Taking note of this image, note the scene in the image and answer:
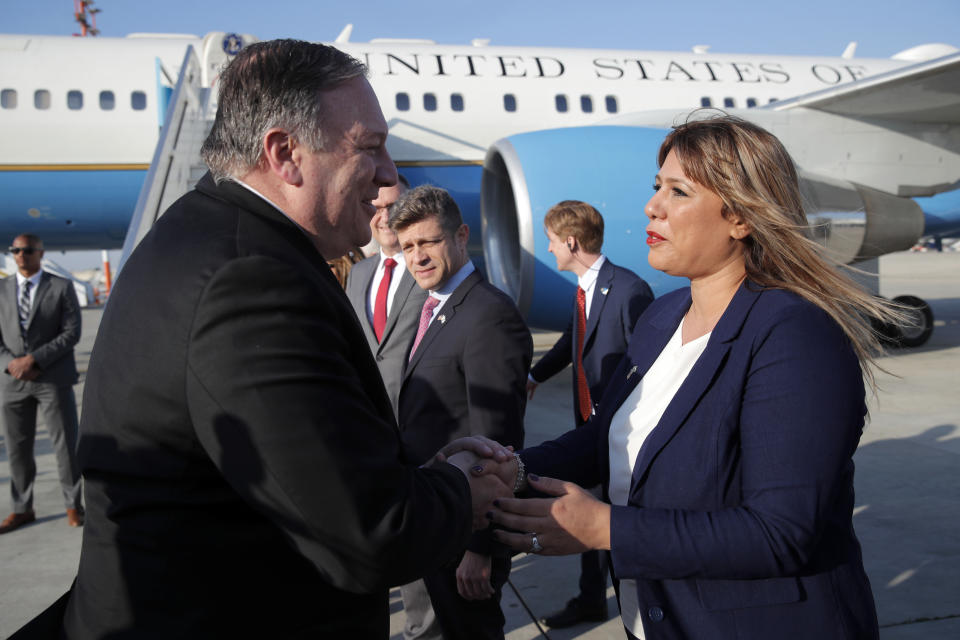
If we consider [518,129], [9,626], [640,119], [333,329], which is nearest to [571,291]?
[640,119]

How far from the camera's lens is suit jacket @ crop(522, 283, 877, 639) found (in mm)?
1311

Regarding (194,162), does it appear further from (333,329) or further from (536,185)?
(333,329)

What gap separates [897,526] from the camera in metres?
3.88

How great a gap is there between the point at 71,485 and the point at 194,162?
3.57 meters

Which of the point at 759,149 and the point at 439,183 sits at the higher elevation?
the point at 439,183

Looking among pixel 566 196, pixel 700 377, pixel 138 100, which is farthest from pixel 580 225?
pixel 138 100

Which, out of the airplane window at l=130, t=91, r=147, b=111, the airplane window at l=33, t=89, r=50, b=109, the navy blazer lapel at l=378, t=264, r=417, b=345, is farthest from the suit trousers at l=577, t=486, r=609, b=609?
the airplane window at l=33, t=89, r=50, b=109

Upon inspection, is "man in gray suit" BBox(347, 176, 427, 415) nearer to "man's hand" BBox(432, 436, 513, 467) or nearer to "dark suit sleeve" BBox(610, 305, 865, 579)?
"man's hand" BBox(432, 436, 513, 467)

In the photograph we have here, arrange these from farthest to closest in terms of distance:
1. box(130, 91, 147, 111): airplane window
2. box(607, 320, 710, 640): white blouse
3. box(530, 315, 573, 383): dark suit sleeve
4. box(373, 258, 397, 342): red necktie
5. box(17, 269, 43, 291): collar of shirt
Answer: box(130, 91, 147, 111): airplane window, box(17, 269, 43, 291): collar of shirt, box(530, 315, 573, 383): dark suit sleeve, box(373, 258, 397, 342): red necktie, box(607, 320, 710, 640): white blouse

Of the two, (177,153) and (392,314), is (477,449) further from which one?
(177,153)

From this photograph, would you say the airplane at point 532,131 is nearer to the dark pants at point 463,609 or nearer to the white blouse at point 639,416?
the dark pants at point 463,609

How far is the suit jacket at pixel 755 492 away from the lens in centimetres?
131

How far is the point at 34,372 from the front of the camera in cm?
454

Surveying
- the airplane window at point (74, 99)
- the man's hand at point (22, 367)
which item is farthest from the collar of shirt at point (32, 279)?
the airplane window at point (74, 99)
